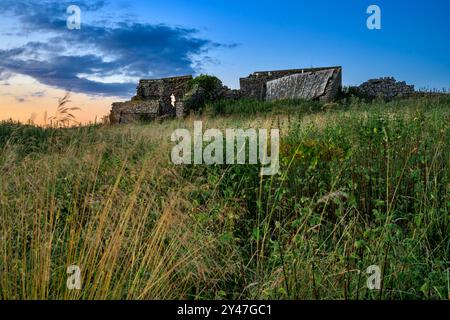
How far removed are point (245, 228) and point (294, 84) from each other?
21429mm

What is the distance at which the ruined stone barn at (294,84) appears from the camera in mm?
23656

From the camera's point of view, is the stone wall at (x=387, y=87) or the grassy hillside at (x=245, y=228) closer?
the grassy hillside at (x=245, y=228)

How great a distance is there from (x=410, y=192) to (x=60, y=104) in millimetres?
3987

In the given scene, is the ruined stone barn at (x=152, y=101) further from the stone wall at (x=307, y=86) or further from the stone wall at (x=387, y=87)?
the stone wall at (x=387, y=87)

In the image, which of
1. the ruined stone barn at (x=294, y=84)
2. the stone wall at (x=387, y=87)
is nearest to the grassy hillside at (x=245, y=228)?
the ruined stone barn at (x=294, y=84)

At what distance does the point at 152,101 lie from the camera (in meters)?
25.6

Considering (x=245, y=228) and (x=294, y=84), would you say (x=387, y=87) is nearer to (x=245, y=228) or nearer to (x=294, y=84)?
(x=294, y=84)

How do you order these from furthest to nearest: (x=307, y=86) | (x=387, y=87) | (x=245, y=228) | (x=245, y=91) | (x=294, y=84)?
(x=245, y=91)
(x=294, y=84)
(x=387, y=87)
(x=307, y=86)
(x=245, y=228)

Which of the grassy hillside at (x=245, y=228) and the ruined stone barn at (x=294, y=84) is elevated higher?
the ruined stone barn at (x=294, y=84)

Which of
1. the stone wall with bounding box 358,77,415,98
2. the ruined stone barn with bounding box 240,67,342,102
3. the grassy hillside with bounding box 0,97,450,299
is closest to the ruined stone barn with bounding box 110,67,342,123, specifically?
the ruined stone barn with bounding box 240,67,342,102

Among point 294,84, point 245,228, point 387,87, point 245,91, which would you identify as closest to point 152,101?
point 245,91

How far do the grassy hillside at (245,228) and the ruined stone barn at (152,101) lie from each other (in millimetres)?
16636
